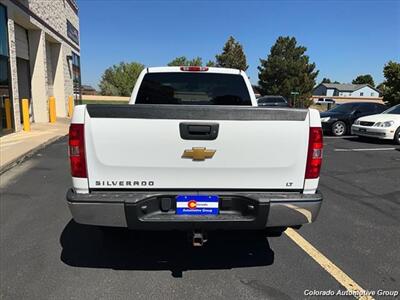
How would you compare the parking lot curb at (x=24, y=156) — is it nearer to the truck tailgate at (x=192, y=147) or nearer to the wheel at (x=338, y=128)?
the truck tailgate at (x=192, y=147)

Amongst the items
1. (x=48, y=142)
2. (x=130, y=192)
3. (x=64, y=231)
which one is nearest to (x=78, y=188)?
(x=130, y=192)

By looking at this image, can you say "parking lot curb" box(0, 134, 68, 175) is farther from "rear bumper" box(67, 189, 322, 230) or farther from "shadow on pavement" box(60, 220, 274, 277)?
"rear bumper" box(67, 189, 322, 230)

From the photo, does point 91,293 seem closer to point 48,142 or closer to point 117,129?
point 117,129

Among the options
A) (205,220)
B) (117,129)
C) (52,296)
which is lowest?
(52,296)

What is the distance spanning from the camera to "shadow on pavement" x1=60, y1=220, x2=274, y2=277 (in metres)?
3.69

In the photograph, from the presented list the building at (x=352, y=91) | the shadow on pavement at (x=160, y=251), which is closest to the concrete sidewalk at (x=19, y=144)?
the shadow on pavement at (x=160, y=251)

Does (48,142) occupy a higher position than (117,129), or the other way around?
(117,129)

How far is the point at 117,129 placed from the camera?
9.77 ft

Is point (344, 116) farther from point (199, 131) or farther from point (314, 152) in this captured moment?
point (199, 131)

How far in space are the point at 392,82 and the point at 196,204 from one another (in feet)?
92.8

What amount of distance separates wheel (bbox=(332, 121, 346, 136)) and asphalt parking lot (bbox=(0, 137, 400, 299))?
966cm

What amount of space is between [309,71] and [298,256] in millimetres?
A: 61576

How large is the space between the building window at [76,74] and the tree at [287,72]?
35963 mm

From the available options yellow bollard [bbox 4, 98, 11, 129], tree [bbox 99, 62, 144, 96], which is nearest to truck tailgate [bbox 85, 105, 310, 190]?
yellow bollard [bbox 4, 98, 11, 129]
